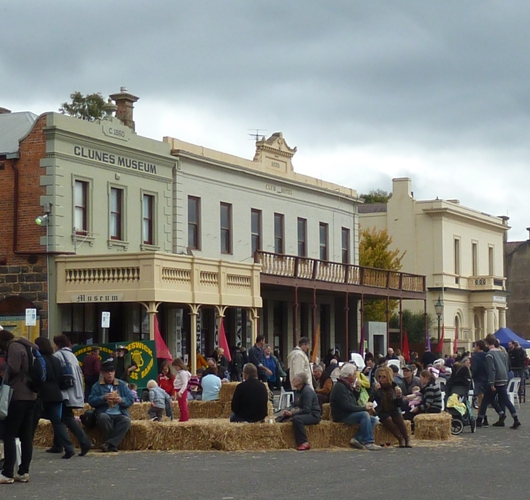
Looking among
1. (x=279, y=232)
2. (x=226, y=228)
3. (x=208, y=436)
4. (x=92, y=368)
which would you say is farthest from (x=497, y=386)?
(x=279, y=232)

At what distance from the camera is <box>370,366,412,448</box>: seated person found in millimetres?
18359

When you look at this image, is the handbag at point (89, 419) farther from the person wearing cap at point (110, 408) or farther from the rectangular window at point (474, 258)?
the rectangular window at point (474, 258)

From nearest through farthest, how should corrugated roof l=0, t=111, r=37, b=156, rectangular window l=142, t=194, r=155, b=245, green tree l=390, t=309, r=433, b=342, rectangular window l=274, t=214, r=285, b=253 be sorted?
corrugated roof l=0, t=111, r=37, b=156, rectangular window l=142, t=194, r=155, b=245, rectangular window l=274, t=214, r=285, b=253, green tree l=390, t=309, r=433, b=342

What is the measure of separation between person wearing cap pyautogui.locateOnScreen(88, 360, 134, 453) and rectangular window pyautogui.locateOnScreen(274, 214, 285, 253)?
2560 centimetres

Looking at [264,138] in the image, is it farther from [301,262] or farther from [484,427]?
[484,427]

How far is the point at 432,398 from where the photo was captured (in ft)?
69.8

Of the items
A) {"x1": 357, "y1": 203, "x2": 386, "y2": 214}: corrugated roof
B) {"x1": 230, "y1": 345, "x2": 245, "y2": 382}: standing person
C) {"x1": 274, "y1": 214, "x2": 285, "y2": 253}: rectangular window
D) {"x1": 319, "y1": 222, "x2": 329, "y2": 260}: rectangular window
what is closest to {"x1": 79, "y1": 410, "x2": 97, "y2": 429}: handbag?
{"x1": 230, "y1": 345, "x2": 245, "y2": 382}: standing person

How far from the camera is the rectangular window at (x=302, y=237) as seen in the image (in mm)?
45250

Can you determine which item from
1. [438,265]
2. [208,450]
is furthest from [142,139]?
[438,265]

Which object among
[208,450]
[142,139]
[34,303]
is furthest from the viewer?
[142,139]

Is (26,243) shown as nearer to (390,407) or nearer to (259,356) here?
(259,356)

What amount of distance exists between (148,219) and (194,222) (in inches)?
96.8

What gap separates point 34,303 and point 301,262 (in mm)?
11696

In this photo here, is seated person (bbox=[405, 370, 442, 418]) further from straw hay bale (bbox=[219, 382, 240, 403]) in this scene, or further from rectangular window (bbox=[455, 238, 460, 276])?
rectangular window (bbox=[455, 238, 460, 276])
